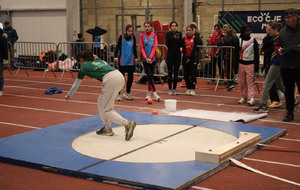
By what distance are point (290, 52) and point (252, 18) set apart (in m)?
8.48

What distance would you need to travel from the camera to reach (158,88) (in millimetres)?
14727

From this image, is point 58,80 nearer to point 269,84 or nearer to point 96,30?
point 96,30

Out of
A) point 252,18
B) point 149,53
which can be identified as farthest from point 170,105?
point 252,18

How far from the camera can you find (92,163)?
618 cm

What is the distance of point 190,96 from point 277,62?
3.65 meters

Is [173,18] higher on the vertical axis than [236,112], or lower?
higher

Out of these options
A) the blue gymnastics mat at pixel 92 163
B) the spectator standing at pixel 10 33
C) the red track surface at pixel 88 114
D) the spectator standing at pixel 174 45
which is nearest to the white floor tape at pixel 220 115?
the red track surface at pixel 88 114

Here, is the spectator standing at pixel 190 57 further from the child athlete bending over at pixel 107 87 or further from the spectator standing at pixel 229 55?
the child athlete bending over at pixel 107 87

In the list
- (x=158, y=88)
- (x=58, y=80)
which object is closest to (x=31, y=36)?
(x=58, y=80)

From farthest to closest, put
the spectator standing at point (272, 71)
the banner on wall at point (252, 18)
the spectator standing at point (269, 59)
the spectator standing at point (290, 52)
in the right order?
the banner on wall at point (252, 18)
the spectator standing at point (269, 59)
the spectator standing at point (272, 71)
the spectator standing at point (290, 52)

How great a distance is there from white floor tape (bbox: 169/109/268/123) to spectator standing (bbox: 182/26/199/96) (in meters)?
2.74

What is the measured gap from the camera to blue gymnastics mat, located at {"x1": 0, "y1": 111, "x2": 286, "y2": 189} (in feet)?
18.1

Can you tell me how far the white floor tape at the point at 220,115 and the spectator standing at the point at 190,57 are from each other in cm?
274

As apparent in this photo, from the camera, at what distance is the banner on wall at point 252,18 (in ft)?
55.0
